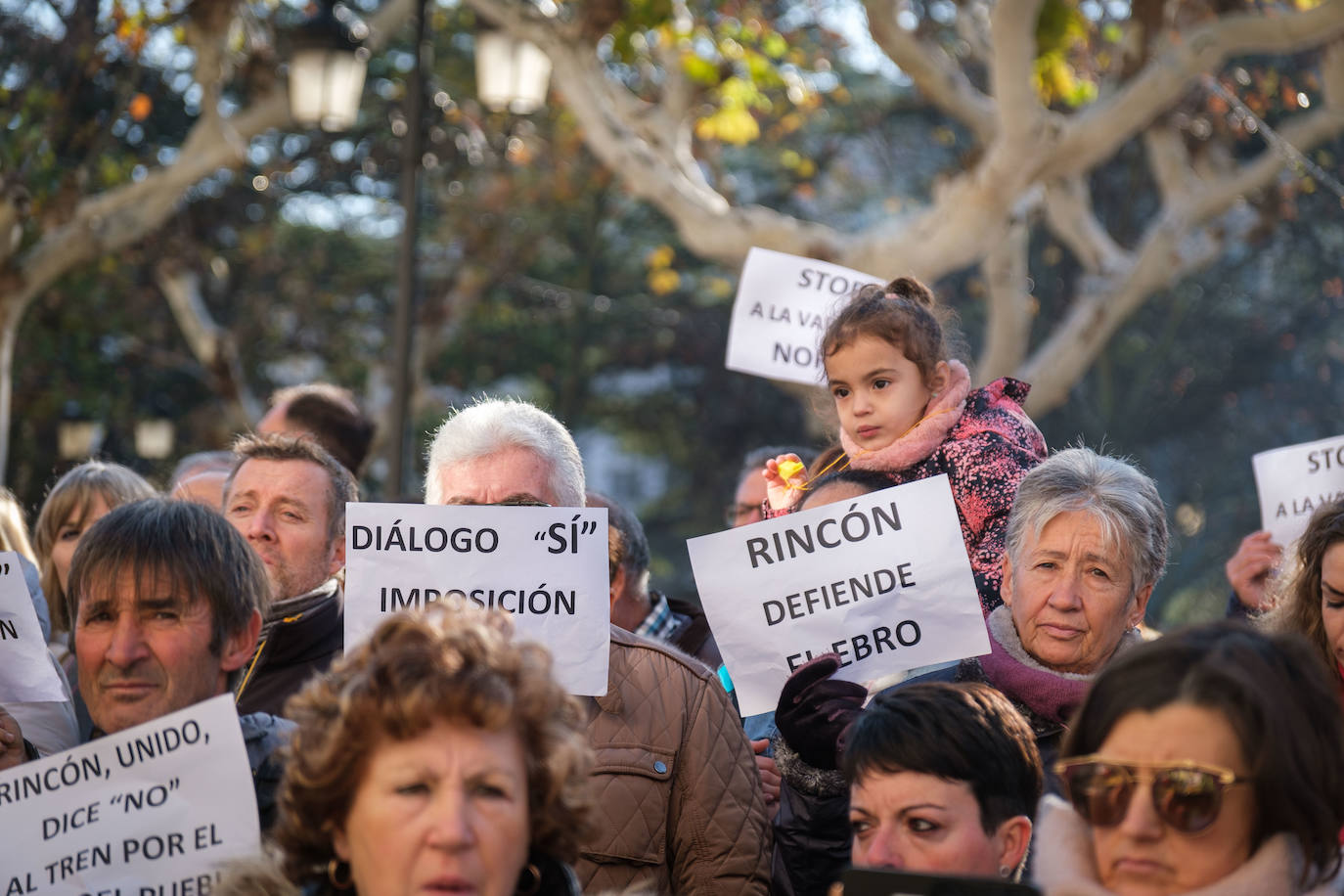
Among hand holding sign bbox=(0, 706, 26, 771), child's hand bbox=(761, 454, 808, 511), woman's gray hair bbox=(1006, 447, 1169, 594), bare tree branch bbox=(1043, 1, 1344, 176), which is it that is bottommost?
hand holding sign bbox=(0, 706, 26, 771)

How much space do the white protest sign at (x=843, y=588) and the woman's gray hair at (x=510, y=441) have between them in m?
0.35

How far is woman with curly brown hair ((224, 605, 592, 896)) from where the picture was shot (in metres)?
2.73

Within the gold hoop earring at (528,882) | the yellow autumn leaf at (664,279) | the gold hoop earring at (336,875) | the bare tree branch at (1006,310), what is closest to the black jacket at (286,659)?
the gold hoop earring at (336,875)

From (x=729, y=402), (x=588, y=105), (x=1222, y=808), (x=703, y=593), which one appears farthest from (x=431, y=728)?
(x=729, y=402)

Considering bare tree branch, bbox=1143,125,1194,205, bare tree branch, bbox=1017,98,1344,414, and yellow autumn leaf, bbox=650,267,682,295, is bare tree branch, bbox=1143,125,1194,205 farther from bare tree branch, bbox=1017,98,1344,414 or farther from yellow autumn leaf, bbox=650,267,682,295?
yellow autumn leaf, bbox=650,267,682,295

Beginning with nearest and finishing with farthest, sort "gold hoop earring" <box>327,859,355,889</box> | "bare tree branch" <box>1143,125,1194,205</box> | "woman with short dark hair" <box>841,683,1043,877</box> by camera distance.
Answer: "gold hoop earring" <box>327,859,355,889</box>
"woman with short dark hair" <box>841,683,1043,877</box>
"bare tree branch" <box>1143,125,1194,205</box>

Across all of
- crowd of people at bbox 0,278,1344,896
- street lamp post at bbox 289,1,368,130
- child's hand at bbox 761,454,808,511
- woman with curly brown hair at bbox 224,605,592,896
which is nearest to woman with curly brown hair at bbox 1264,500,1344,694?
crowd of people at bbox 0,278,1344,896

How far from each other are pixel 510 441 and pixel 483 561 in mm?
316

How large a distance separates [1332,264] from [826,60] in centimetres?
746

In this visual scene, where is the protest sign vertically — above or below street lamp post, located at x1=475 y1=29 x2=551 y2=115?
Result: below

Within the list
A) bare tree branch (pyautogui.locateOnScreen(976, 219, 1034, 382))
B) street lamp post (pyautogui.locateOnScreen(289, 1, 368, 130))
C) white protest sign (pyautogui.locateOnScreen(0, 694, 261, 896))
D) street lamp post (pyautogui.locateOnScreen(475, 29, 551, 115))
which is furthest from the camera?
bare tree branch (pyautogui.locateOnScreen(976, 219, 1034, 382))

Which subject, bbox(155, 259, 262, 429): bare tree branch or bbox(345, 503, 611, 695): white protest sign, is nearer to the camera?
bbox(345, 503, 611, 695): white protest sign

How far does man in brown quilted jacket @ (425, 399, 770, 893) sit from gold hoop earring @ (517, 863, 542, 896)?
2.20ft

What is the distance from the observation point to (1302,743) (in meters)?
2.74
